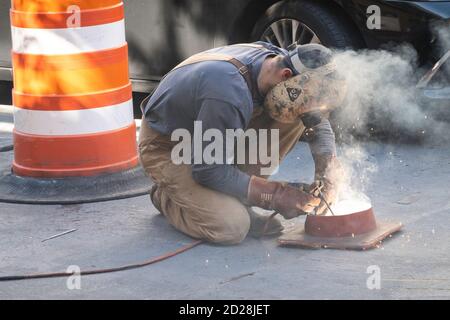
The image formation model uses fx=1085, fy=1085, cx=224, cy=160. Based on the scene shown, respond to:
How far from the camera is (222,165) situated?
15.8 feet

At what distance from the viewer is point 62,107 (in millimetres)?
5719

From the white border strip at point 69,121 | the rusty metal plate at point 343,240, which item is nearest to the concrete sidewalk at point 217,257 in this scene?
the rusty metal plate at point 343,240

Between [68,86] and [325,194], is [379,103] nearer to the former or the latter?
[325,194]

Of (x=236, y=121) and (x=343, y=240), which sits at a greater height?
(x=236, y=121)

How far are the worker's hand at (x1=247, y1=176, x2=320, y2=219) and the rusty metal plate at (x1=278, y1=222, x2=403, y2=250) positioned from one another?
0.12m

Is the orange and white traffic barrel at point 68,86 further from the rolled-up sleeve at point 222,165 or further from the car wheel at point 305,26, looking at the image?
the car wheel at point 305,26

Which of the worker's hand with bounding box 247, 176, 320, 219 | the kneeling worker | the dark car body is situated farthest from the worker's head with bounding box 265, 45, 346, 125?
the dark car body

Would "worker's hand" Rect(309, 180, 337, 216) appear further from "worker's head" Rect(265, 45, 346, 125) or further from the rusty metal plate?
"worker's head" Rect(265, 45, 346, 125)

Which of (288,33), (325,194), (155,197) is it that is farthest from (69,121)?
(288,33)

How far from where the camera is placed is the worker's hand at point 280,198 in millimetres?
4836

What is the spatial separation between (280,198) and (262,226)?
Answer: 30 centimetres

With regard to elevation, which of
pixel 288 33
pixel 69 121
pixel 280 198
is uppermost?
pixel 288 33
